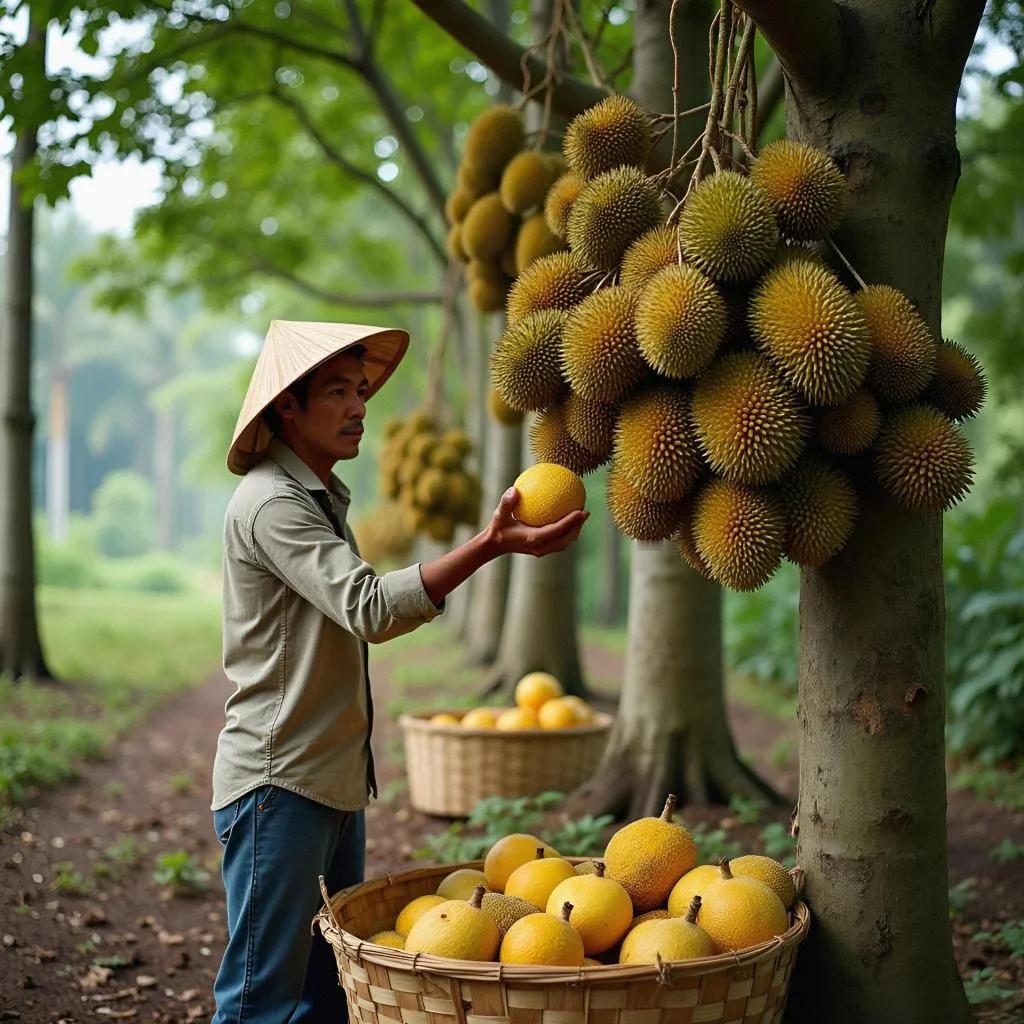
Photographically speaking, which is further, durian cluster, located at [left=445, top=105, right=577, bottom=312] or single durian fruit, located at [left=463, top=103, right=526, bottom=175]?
single durian fruit, located at [left=463, top=103, right=526, bottom=175]

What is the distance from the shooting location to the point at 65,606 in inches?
797

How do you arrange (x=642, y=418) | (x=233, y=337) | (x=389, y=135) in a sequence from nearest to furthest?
(x=642, y=418) < (x=389, y=135) < (x=233, y=337)

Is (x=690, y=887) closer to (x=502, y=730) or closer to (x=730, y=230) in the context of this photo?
(x=730, y=230)

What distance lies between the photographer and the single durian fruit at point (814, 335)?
91.0 inches

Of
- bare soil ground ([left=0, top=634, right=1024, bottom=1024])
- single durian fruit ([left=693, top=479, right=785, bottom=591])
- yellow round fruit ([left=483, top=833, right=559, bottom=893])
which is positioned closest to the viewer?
single durian fruit ([left=693, top=479, right=785, bottom=591])

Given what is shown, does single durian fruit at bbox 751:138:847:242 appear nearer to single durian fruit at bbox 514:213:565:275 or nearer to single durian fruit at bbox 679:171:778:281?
single durian fruit at bbox 679:171:778:281

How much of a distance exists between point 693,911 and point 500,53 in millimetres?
3231

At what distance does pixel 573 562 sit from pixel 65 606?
558 inches

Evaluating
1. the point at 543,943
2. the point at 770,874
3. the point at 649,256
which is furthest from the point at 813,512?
the point at 543,943

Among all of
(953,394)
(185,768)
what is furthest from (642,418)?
(185,768)

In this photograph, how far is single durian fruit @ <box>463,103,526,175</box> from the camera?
4363 millimetres

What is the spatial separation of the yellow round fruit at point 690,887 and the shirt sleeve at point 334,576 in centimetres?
90

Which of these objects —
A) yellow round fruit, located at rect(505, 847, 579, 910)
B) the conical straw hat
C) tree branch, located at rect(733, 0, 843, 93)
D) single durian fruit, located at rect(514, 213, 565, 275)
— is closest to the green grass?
the conical straw hat

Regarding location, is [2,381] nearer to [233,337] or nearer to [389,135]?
[389,135]
